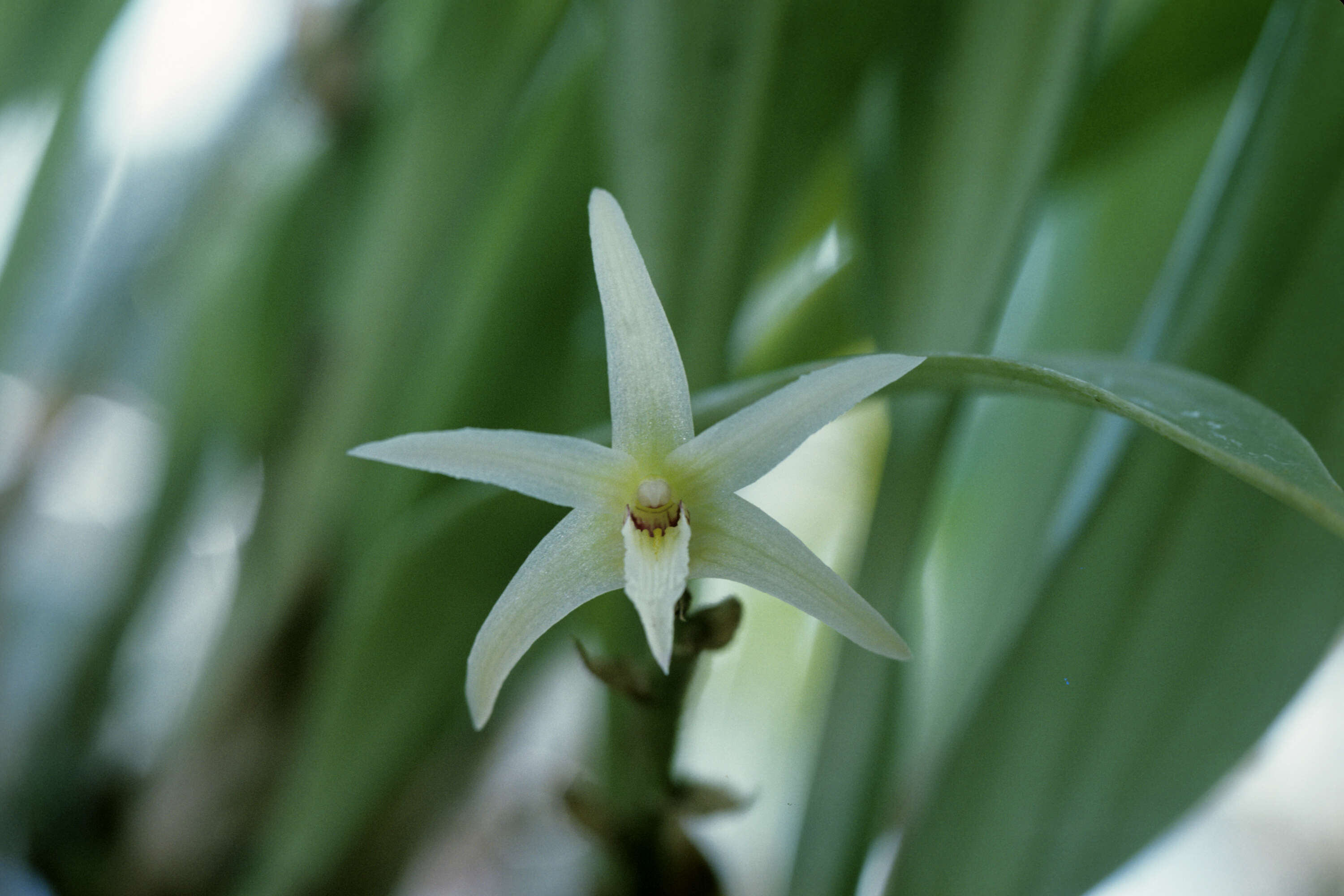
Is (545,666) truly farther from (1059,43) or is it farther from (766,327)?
(1059,43)

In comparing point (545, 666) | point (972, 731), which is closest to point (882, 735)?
point (972, 731)

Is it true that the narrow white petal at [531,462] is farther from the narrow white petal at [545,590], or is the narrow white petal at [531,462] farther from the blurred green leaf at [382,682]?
the blurred green leaf at [382,682]

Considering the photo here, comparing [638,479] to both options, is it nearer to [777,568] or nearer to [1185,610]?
[777,568]

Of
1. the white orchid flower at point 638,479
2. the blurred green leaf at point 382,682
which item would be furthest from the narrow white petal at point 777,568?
the blurred green leaf at point 382,682

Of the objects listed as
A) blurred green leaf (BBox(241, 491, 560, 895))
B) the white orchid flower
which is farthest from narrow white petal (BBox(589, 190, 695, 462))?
blurred green leaf (BBox(241, 491, 560, 895))

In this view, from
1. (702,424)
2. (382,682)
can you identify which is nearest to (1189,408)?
(702,424)

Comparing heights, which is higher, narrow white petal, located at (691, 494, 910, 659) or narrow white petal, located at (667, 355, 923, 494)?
narrow white petal, located at (667, 355, 923, 494)

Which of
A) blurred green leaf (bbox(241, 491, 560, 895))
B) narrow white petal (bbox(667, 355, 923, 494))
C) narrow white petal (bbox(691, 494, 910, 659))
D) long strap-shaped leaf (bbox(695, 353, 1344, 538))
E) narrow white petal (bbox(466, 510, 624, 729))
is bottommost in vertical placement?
blurred green leaf (bbox(241, 491, 560, 895))

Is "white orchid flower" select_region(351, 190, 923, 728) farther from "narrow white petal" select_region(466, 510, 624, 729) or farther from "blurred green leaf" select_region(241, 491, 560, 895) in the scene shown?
"blurred green leaf" select_region(241, 491, 560, 895)
